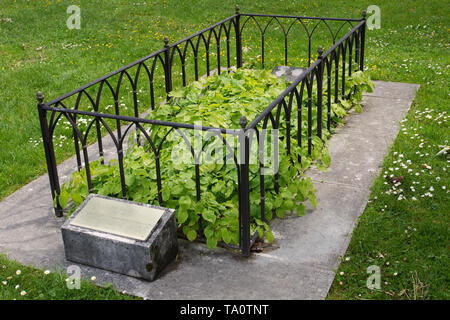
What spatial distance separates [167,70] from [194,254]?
2.74 m

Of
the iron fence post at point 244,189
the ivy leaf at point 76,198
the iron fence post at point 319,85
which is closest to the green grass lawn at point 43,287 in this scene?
the ivy leaf at point 76,198

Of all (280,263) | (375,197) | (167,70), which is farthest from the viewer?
(167,70)

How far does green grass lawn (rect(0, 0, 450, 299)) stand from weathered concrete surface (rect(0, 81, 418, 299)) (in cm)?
15

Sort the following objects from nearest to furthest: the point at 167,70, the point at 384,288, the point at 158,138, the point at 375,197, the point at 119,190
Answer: the point at 384,288, the point at 119,190, the point at 375,197, the point at 158,138, the point at 167,70

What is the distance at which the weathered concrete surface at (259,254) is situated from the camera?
388 centimetres

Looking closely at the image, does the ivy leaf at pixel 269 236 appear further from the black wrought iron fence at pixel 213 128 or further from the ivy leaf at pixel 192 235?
the ivy leaf at pixel 192 235

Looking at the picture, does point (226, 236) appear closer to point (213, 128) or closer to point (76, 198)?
point (213, 128)

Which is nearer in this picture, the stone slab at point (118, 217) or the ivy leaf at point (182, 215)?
the stone slab at point (118, 217)

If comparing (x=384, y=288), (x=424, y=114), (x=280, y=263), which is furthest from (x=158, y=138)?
(x=424, y=114)

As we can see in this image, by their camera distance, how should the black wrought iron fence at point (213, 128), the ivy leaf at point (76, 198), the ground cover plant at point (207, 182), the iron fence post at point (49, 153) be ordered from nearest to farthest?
the black wrought iron fence at point (213, 128) → the ground cover plant at point (207, 182) → the iron fence post at point (49, 153) → the ivy leaf at point (76, 198)

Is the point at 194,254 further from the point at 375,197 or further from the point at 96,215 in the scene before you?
the point at 375,197

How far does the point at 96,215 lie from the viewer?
4.14 m

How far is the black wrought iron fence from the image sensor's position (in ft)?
13.5

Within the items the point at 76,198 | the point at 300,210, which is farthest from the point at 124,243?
the point at 300,210
